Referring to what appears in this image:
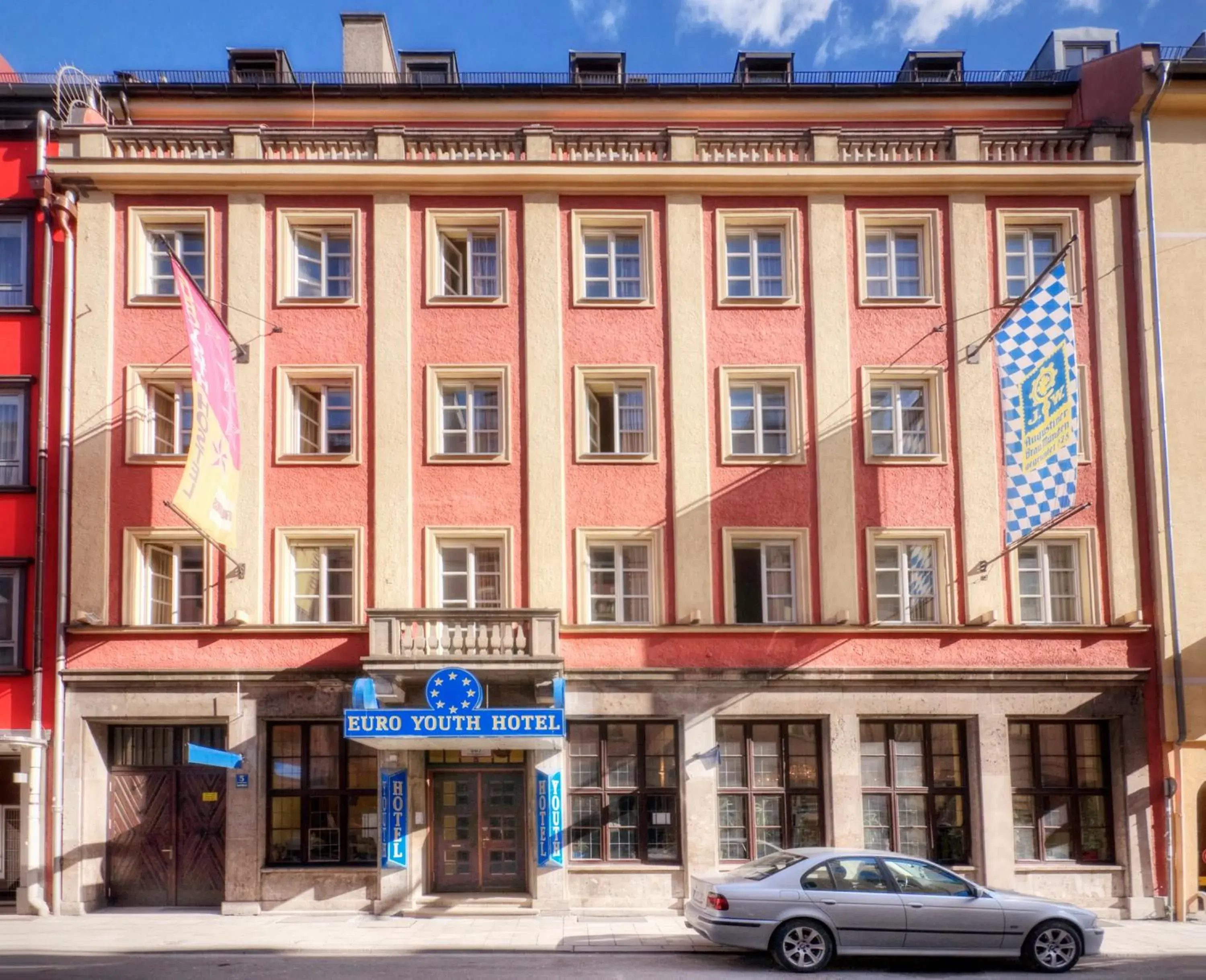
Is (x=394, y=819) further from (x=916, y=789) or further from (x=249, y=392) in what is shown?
(x=916, y=789)

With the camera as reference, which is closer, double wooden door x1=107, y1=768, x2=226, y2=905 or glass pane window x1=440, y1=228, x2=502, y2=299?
double wooden door x1=107, y1=768, x2=226, y2=905

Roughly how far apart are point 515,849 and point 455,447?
23.9 ft

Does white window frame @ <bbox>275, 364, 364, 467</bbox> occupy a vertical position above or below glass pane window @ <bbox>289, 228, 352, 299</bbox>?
below

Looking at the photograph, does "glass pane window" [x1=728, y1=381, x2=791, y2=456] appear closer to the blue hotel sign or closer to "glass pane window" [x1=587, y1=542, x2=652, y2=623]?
"glass pane window" [x1=587, y1=542, x2=652, y2=623]

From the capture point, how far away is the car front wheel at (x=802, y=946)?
15.8 meters

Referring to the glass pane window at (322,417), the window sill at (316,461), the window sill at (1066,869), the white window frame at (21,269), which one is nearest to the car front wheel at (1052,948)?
the window sill at (1066,869)

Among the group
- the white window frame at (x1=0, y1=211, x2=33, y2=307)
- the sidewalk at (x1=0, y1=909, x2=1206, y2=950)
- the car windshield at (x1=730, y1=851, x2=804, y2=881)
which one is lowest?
the sidewalk at (x1=0, y1=909, x2=1206, y2=950)

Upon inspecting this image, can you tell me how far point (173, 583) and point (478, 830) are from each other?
7066mm

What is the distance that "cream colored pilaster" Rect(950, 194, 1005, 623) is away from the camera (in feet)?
73.5

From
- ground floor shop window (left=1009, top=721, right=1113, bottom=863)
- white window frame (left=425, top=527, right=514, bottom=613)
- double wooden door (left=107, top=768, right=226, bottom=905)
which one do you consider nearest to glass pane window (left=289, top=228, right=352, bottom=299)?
white window frame (left=425, top=527, right=514, bottom=613)

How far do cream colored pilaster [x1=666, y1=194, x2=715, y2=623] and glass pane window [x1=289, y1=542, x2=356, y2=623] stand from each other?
5.90 m

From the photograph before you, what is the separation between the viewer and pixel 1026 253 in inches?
935

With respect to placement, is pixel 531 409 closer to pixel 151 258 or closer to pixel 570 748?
pixel 570 748

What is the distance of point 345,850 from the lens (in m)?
21.8
